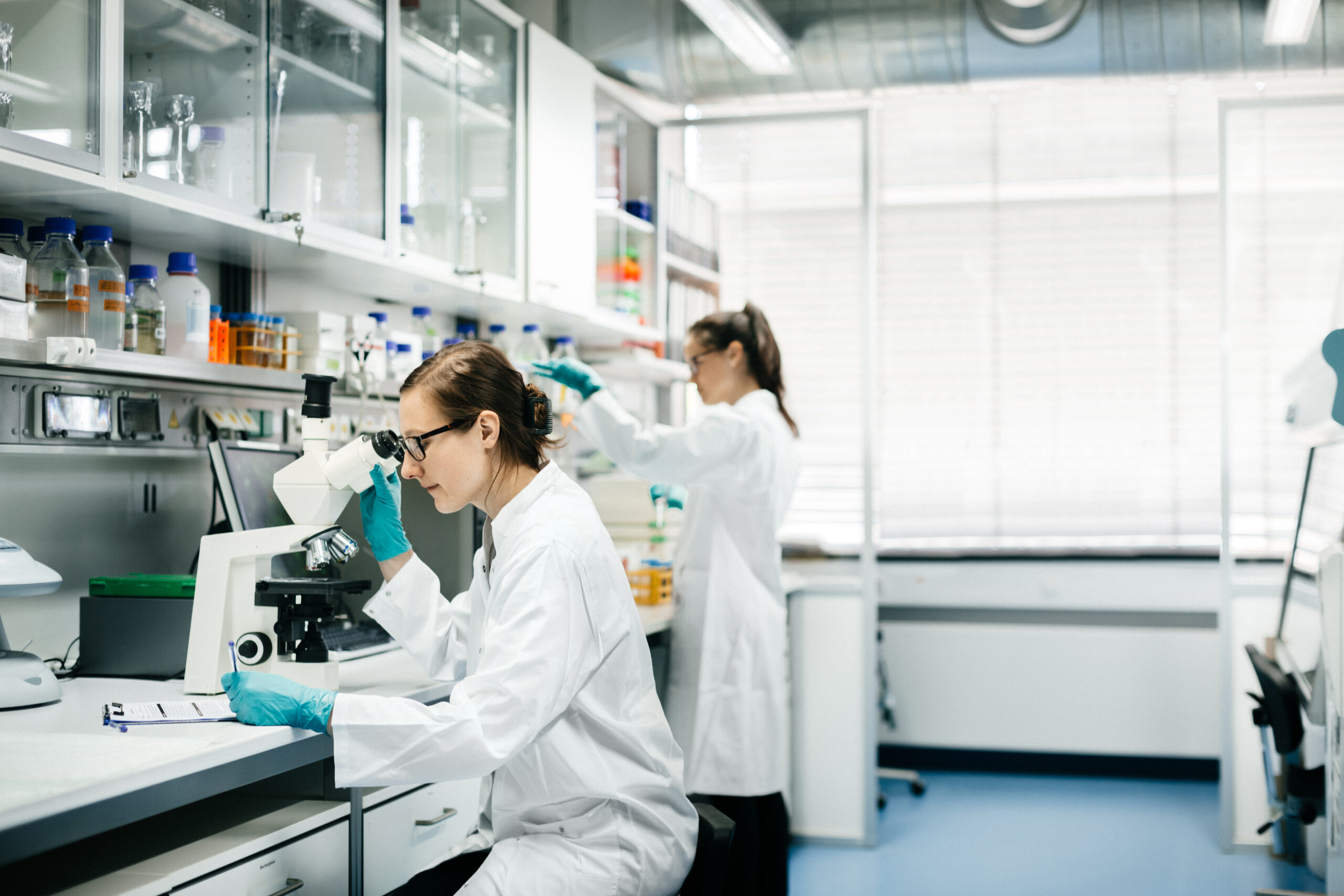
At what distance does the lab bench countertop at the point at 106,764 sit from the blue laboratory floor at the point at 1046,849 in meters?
1.95

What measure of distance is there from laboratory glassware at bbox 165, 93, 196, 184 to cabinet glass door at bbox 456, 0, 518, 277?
2.51 feet

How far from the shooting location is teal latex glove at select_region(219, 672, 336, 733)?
131 cm

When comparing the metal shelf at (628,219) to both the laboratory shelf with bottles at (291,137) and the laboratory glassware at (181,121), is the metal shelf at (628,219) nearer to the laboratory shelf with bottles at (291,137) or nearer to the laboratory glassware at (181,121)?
the laboratory shelf with bottles at (291,137)

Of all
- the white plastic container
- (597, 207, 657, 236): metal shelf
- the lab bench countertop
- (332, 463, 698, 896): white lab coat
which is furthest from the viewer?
(597, 207, 657, 236): metal shelf

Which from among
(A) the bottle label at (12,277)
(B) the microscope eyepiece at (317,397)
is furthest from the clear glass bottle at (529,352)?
(A) the bottle label at (12,277)

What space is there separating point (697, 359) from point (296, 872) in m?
1.74

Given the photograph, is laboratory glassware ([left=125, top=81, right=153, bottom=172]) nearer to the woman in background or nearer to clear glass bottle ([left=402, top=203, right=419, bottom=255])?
clear glass bottle ([left=402, top=203, right=419, bottom=255])

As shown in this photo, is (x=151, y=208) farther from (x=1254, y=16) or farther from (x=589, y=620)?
(x=1254, y=16)

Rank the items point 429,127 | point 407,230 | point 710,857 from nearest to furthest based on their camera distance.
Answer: point 710,857 < point 407,230 < point 429,127

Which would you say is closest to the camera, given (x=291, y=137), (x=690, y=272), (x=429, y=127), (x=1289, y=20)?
(x=291, y=137)

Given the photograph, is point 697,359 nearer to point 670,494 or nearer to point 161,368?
point 670,494


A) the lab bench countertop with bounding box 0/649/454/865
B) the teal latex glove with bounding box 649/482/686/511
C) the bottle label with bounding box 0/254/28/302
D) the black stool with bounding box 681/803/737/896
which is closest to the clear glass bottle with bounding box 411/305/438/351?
the teal latex glove with bounding box 649/482/686/511

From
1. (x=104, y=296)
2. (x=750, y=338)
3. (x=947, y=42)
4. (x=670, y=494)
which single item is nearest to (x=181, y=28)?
(x=104, y=296)

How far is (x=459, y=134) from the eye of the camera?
2594 mm
